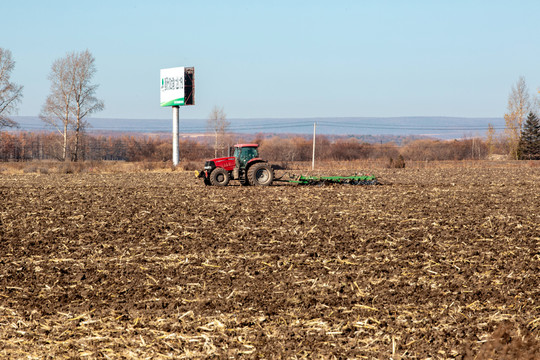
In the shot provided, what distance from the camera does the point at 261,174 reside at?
952 inches

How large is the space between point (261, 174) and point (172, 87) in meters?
28.1

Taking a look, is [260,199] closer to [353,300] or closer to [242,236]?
[242,236]

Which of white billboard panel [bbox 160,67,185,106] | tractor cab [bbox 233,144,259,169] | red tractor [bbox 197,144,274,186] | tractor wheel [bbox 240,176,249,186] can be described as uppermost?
white billboard panel [bbox 160,67,185,106]

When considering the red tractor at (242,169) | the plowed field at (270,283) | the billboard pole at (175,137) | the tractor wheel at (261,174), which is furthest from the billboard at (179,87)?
the plowed field at (270,283)

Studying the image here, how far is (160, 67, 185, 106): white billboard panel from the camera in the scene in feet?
162

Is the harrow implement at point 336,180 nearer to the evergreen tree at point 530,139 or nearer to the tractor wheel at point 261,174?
the tractor wheel at point 261,174

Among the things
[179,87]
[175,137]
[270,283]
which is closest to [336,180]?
[270,283]

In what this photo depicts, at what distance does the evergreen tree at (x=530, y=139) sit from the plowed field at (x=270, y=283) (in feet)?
170

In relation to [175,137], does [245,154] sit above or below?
below

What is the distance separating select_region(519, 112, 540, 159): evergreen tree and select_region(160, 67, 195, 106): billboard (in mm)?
35139

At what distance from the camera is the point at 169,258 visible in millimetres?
9992

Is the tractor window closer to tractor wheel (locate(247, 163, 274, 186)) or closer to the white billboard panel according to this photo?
tractor wheel (locate(247, 163, 274, 186))

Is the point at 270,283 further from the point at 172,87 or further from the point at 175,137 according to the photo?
the point at 172,87

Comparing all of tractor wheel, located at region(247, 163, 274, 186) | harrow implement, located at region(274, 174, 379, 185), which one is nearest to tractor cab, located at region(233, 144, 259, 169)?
tractor wheel, located at region(247, 163, 274, 186)
